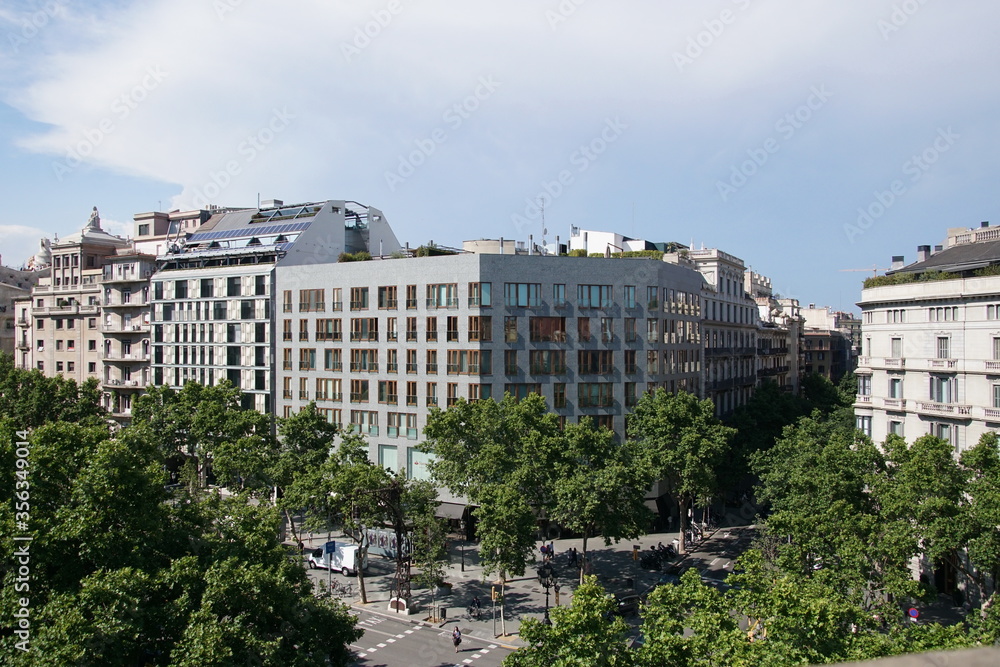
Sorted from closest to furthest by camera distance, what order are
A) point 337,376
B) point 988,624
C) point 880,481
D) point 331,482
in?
1. point 988,624
2. point 880,481
3. point 331,482
4. point 337,376

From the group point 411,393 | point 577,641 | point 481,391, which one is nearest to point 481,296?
point 481,391

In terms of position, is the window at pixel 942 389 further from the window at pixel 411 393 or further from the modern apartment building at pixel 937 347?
the window at pixel 411 393

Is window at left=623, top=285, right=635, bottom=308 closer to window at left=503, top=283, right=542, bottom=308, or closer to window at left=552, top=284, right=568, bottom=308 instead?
window at left=552, top=284, right=568, bottom=308

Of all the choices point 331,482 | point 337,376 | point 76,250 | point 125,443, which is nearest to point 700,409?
point 331,482

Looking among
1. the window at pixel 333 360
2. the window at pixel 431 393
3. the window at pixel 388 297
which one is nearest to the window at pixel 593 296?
the window at pixel 431 393

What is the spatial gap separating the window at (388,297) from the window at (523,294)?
413 inches

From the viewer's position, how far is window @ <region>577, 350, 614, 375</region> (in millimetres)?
59812

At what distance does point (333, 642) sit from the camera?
77.2 ft

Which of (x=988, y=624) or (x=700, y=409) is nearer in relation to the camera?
(x=988, y=624)

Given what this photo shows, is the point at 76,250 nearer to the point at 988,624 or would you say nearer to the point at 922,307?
the point at 922,307

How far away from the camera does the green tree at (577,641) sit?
65.5ft

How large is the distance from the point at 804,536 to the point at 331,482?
2552 cm

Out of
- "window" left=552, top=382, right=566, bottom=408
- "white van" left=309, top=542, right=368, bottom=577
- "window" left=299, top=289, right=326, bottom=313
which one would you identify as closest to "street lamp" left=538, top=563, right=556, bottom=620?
"white van" left=309, top=542, right=368, bottom=577

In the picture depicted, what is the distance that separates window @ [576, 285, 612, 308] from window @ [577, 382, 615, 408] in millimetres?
6782
